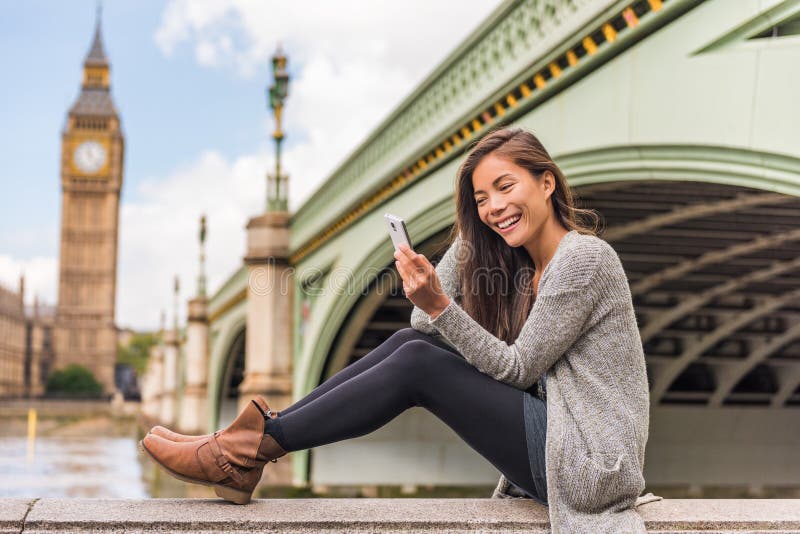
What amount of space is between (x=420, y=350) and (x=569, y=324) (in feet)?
1.42

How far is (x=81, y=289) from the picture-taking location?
323 ft

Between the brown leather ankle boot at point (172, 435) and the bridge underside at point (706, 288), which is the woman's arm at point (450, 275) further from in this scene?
the bridge underside at point (706, 288)

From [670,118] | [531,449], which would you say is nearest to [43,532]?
[531,449]

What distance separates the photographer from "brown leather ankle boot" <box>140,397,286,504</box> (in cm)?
298

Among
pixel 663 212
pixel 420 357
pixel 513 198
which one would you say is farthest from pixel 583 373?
pixel 663 212

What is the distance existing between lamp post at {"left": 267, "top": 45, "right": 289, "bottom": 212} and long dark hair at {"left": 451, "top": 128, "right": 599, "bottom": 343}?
12.9m

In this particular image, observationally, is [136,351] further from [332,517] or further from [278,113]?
[332,517]

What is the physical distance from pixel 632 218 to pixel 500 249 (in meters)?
6.53

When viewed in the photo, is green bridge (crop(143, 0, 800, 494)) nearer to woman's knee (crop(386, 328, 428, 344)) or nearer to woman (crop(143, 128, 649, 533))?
woman's knee (crop(386, 328, 428, 344))

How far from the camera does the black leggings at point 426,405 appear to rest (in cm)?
289

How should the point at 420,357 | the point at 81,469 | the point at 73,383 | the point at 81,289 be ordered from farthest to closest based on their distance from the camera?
the point at 81,289 → the point at 73,383 → the point at 81,469 → the point at 420,357

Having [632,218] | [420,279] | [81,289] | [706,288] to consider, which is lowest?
[420,279]

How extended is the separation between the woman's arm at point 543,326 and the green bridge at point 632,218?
1.03 metres

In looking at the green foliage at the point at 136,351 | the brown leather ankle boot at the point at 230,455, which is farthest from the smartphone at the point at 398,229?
the green foliage at the point at 136,351
